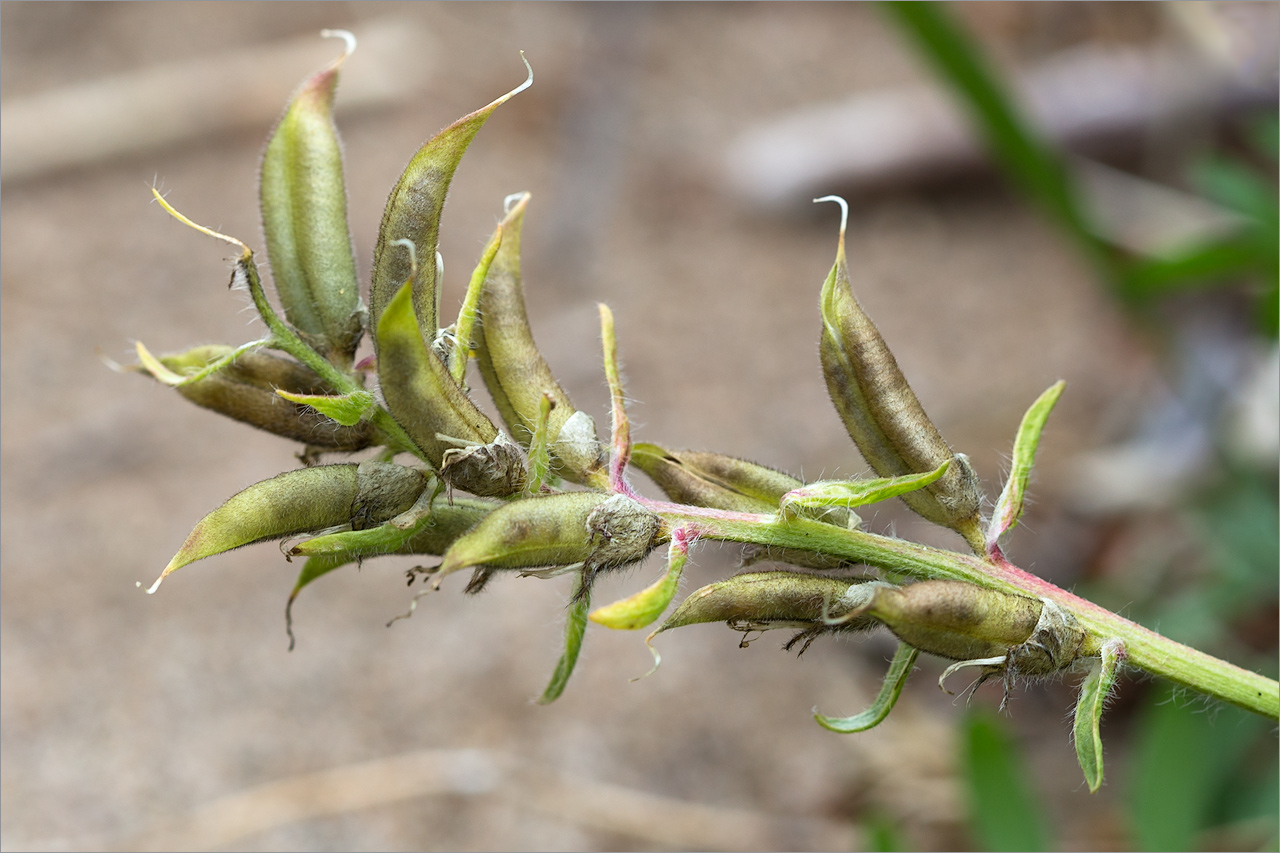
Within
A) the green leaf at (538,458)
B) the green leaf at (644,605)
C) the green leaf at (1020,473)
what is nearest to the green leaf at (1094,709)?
the green leaf at (1020,473)

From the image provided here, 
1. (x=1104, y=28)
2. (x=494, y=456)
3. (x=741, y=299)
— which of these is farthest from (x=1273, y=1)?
(x=494, y=456)

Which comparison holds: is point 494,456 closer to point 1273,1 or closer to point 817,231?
point 817,231

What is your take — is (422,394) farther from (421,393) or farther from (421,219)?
(421,219)

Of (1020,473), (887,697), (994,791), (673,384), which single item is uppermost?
(1020,473)

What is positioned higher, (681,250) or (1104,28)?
(1104,28)

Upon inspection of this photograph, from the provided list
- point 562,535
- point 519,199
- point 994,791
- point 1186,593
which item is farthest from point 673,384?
point 562,535

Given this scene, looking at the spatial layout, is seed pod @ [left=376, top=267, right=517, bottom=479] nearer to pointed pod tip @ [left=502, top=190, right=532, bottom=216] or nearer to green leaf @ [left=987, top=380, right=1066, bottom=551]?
pointed pod tip @ [left=502, top=190, right=532, bottom=216]
